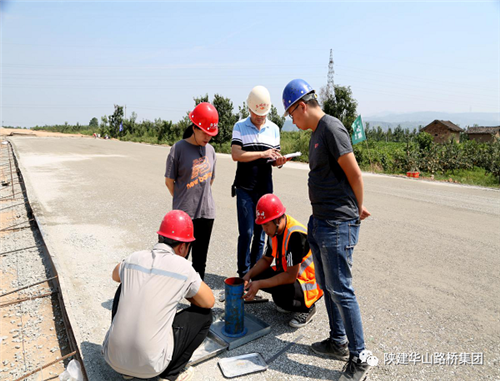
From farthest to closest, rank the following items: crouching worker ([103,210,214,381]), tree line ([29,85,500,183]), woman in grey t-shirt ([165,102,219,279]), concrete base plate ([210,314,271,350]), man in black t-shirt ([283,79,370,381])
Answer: tree line ([29,85,500,183]) → woman in grey t-shirt ([165,102,219,279]) → concrete base plate ([210,314,271,350]) → man in black t-shirt ([283,79,370,381]) → crouching worker ([103,210,214,381])

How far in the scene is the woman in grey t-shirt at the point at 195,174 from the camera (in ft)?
10.5

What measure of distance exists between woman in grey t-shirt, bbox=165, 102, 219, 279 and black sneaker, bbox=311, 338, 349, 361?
1.43 metres

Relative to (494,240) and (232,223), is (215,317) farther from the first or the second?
(494,240)

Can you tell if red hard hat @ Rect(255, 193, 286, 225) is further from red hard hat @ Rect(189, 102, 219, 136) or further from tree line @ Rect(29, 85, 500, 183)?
tree line @ Rect(29, 85, 500, 183)

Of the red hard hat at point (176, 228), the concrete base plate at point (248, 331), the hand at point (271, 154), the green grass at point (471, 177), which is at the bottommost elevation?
the concrete base plate at point (248, 331)

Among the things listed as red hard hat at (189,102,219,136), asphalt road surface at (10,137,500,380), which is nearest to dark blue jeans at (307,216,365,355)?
asphalt road surface at (10,137,500,380)

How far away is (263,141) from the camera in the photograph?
3588mm

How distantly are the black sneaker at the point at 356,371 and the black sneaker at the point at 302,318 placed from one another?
0.76m

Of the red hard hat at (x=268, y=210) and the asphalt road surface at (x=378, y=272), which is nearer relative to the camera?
the asphalt road surface at (x=378, y=272)

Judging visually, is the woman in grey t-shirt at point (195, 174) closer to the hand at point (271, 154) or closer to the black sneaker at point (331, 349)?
the hand at point (271, 154)

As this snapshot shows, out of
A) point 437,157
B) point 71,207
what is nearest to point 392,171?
point 437,157

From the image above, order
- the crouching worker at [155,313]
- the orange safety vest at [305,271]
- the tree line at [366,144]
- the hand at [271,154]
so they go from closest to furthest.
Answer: the crouching worker at [155,313]
the orange safety vest at [305,271]
the hand at [271,154]
the tree line at [366,144]

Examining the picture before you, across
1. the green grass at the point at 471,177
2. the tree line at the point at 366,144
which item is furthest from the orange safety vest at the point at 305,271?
the green grass at the point at 471,177

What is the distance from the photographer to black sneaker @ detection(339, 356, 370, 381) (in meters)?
2.35
